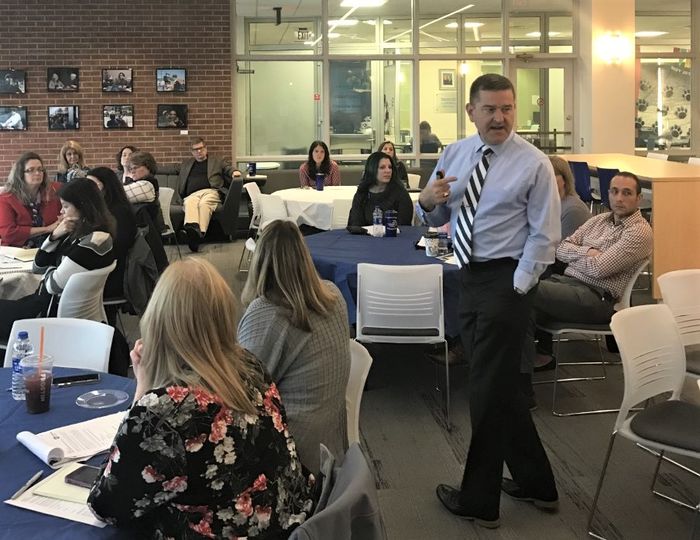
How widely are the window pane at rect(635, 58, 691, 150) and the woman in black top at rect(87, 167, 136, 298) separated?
10278 mm

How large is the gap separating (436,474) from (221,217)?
716 cm

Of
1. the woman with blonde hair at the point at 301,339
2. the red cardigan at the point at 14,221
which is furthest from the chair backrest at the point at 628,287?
the red cardigan at the point at 14,221

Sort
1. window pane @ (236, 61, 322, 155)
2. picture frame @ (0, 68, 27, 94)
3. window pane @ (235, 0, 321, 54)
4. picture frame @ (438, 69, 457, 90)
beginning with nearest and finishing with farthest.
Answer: picture frame @ (0, 68, 27, 94) < window pane @ (235, 0, 321, 54) < window pane @ (236, 61, 322, 155) < picture frame @ (438, 69, 457, 90)

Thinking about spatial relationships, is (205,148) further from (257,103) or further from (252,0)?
(252,0)

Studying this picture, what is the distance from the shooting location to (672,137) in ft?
43.7

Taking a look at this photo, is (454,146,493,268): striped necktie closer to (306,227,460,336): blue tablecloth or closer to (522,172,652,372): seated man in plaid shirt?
(306,227,460,336): blue tablecloth

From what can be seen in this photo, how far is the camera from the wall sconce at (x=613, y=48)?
12148 mm

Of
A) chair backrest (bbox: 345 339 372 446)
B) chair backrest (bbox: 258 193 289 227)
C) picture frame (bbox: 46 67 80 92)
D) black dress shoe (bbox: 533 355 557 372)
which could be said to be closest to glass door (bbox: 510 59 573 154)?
chair backrest (bbox: 258 193 289 227)

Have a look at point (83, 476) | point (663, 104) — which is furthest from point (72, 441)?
point (663, 104)

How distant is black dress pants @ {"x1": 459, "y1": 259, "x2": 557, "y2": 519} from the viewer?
297cm

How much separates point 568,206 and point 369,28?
782cm

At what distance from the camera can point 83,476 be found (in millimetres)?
1893

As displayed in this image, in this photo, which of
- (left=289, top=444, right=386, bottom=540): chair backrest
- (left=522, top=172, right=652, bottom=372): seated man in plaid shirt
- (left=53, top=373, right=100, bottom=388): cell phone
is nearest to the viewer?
(left=289, top=444, right=386, bottom=540): chair backrest

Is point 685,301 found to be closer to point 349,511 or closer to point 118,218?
point 349,511
